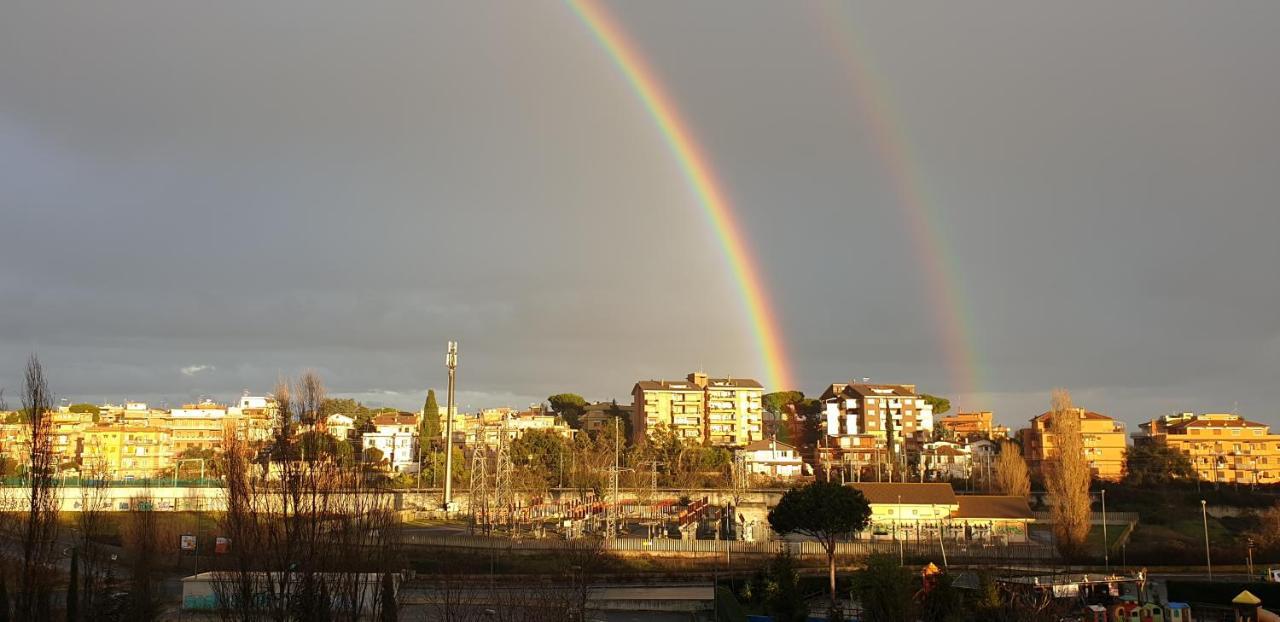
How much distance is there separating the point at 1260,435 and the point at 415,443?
82.3m

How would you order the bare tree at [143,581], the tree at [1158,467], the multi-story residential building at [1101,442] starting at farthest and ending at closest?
the multi-story residential building at [1101,442], the tree at [1158,467], the bare tree at [143,581]

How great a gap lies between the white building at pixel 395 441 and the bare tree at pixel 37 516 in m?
69.3

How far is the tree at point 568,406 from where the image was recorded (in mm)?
116531

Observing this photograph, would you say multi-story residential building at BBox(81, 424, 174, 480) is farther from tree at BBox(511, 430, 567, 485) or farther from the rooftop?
the rooftop

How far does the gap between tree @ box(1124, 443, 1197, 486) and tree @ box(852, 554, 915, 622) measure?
53116mm

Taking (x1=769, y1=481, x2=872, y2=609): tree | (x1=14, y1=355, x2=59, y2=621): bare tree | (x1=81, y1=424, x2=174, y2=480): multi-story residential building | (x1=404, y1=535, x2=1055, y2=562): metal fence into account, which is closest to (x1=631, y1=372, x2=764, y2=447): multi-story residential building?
(x1=81, y1=424, x2=174, y2=480): multi-story residential building

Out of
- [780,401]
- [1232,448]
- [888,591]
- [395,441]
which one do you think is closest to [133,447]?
[395,441]

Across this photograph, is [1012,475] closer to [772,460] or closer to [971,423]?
[772,460]

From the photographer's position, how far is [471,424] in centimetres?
12344

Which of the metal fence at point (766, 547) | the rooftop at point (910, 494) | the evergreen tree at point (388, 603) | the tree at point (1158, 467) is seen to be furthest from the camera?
the tree at point (1158, 467)

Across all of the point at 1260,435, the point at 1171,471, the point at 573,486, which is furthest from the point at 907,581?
the point at 1260,435

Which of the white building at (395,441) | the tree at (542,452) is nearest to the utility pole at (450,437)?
the tree at (542,452)

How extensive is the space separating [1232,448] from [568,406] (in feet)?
233

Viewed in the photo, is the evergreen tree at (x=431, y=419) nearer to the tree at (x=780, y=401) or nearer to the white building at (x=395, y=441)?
the white building at (x=395, y=441)
